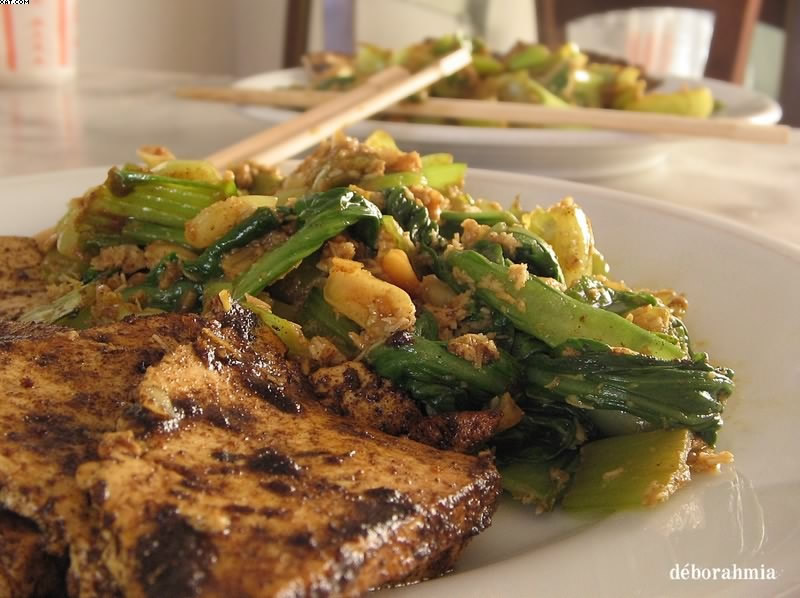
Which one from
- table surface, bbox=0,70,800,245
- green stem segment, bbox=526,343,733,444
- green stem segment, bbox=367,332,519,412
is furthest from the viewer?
table surface, bbox=0,70,800,245

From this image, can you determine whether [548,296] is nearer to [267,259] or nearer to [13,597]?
[267,259]

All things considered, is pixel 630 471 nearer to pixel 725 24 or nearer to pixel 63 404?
pixel 63 404

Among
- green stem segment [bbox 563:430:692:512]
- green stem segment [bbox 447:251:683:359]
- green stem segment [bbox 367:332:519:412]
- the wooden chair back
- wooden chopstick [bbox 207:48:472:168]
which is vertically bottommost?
green stem segment [bbox 563:430:692:512]

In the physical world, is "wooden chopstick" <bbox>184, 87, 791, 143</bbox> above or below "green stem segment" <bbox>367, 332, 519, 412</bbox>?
above

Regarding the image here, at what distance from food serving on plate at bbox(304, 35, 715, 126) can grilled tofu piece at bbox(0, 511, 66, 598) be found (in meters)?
3.84

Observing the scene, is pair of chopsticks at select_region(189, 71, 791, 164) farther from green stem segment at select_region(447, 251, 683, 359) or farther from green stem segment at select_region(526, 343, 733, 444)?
green stem segment at select_region(526, 343, 733, 444)

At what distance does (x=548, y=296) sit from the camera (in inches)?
77.2

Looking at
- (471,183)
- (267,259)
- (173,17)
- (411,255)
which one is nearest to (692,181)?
(471,183)

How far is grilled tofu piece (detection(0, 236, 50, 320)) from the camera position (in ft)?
7.58

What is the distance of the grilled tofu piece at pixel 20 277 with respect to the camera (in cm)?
231

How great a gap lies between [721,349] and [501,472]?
81 cm

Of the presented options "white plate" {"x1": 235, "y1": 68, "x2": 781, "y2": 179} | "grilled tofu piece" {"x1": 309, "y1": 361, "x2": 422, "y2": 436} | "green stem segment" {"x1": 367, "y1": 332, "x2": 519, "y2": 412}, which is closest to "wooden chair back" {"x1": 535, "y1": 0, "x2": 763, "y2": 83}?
"white plate" {"x1": 235, "y1": 68, "x2": 781, "y2": 179}

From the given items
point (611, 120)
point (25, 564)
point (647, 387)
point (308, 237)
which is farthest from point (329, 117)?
point (25, 564)

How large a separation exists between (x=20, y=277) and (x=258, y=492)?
147cm
